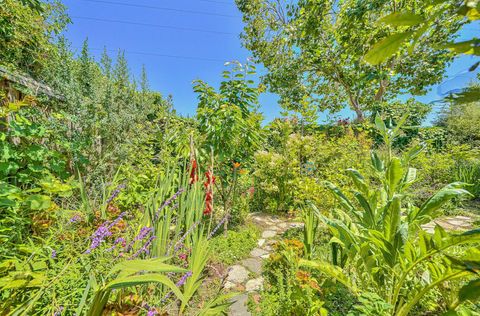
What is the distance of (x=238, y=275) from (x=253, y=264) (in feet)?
0.98

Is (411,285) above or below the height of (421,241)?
below

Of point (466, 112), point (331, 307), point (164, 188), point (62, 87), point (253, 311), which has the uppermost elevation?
point (466, 112)

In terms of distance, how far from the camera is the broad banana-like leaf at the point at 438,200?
1196 millimetres

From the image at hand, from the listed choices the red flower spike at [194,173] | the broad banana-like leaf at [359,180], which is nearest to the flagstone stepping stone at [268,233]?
the red flower spike at [194,173]

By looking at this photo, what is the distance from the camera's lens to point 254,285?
2100mm

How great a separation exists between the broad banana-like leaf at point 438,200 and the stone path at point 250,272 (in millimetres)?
1257

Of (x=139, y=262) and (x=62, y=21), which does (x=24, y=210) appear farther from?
(x=62, y=21)

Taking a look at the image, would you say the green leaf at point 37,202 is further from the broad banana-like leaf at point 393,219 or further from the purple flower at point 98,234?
the broad banana-like leaf at point 393,219

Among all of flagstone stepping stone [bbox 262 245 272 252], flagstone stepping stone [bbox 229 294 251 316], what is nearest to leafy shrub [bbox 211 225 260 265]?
flagstone stepping stone [bbox 262 245 272 252]

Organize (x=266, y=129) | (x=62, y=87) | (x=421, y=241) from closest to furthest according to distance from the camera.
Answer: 1. (x=421, y=241)
2. (x=62, y=87)
3. (x=266, y=129)

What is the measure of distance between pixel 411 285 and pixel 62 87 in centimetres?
463

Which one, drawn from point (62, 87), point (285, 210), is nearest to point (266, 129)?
point (285, 210)

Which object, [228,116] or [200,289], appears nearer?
[200,289]

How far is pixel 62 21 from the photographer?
170 inches
